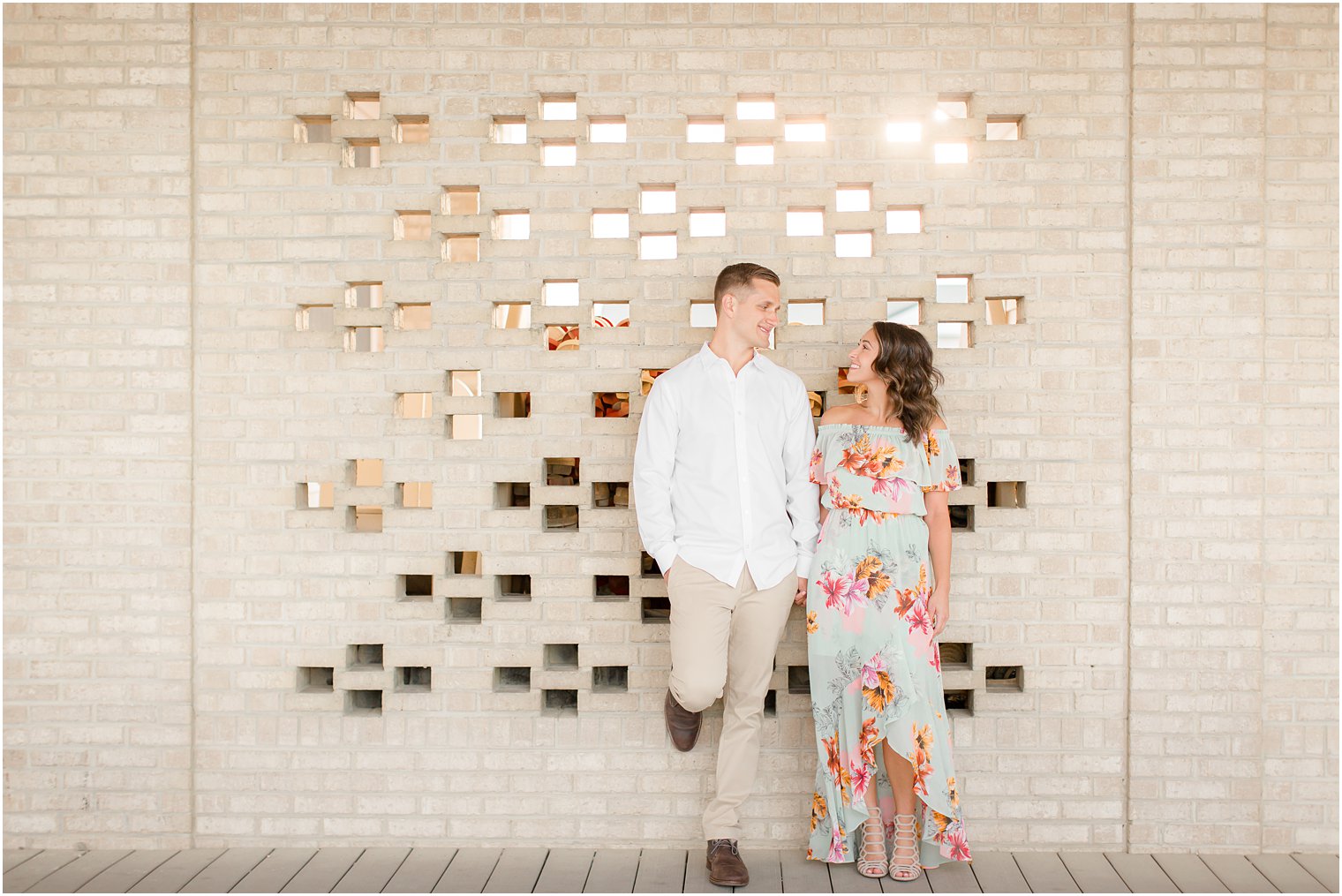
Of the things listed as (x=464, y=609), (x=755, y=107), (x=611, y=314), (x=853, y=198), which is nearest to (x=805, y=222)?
(x=853, y=198)

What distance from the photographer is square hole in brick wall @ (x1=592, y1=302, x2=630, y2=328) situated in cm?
359

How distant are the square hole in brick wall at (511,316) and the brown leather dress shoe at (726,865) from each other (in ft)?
6.43

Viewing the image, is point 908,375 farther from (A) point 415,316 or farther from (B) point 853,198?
(A) point 415,316

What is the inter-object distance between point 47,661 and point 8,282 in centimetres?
140

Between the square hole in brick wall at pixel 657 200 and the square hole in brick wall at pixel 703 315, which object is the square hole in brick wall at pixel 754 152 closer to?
the square hole in brick wall at pixel 657 200

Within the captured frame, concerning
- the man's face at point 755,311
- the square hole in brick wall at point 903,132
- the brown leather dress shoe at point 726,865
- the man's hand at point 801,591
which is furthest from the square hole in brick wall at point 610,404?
the brown leather dress shoe at point 726,865

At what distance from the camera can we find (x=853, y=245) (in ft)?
11.9

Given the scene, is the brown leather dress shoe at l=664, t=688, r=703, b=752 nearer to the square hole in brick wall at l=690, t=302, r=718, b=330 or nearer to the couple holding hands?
the couple holding hands

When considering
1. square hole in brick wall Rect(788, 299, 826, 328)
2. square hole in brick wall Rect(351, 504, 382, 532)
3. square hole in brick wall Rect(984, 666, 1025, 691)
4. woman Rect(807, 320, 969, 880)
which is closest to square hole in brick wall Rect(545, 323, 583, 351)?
square hole in brick wall Rect(788, 299, 826, 328)

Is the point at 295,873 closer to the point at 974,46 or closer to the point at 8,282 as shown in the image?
the point at 8,282

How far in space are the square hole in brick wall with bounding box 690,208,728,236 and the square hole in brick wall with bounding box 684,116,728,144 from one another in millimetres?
249

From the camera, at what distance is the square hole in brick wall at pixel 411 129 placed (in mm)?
3588

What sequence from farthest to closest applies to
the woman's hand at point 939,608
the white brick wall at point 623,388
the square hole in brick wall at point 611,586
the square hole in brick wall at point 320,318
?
the square hole in brick wall at point 320,318, the square hole in brick wall at point 611,586, the white brick wall at point 623,388, the woman's hand at point 939,608

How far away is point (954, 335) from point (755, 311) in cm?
84
